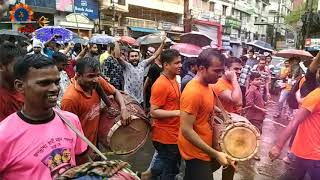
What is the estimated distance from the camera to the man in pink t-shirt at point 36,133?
2242 millimetres

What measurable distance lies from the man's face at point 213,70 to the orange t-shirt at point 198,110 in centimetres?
9

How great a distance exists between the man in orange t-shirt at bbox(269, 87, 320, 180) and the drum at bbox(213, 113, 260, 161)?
188 millimetres

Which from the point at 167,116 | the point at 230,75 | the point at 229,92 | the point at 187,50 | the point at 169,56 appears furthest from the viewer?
the point at 187,50

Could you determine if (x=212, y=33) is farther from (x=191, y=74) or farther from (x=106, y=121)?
(x=106, y=121)

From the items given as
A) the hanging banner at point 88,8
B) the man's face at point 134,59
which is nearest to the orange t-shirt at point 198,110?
the man's face at point 134,59

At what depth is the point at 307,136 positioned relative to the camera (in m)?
3.95

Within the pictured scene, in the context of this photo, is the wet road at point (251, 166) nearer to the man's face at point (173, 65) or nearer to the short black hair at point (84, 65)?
the man's face at point (173, 65)

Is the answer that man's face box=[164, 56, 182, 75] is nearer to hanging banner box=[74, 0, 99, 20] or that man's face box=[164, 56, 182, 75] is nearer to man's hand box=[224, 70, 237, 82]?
man's hand box=[224, 70, 237, 82]

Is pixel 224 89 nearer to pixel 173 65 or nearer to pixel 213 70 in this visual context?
pixel 173 65

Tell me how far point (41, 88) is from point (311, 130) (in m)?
2.58

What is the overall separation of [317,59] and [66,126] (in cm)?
277

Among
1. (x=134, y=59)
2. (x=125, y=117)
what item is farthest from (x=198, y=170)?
(x=134, y=59)

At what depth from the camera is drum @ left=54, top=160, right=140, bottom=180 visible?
6.26 feet

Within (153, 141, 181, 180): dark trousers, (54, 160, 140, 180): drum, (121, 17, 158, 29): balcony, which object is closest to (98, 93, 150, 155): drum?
(153, 141, 181, 180): dark trousers
